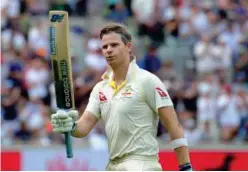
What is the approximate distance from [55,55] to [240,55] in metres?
8.41

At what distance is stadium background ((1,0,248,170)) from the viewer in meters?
13.4

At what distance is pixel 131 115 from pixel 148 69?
7668 mm

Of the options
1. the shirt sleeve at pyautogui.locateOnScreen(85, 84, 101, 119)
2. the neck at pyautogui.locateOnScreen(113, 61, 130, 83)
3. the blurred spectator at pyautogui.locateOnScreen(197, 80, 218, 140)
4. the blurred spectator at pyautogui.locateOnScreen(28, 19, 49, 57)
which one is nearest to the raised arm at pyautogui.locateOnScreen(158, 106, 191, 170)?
the neck at pyautogui.locateOnScreen(113, 61, 130, 83)

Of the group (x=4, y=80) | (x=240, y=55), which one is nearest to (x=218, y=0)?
(x=240, y=55)

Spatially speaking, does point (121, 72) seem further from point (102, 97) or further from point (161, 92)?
point (161, 92)

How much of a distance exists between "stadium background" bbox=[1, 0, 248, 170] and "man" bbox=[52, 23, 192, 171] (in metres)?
5.78

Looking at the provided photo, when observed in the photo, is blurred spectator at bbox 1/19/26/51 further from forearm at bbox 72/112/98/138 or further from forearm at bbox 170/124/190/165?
forearm at bbox 170/124/190/165

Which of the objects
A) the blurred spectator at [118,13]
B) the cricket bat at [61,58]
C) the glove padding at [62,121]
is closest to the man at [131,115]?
the glove padding at [62,121]

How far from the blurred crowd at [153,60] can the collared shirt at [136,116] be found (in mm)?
6609

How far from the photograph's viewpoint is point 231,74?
15.0 meters

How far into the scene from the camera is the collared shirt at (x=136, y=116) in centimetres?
718

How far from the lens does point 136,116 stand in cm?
721

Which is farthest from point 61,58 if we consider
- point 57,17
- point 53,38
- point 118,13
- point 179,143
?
point 118,13

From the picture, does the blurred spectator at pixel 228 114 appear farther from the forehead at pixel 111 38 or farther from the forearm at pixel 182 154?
the forehead at pixel 111 38
